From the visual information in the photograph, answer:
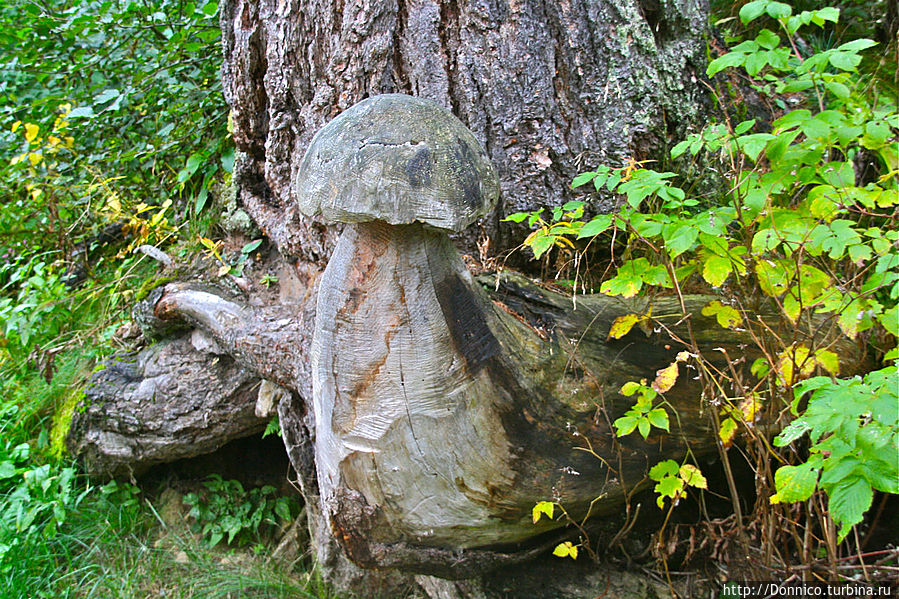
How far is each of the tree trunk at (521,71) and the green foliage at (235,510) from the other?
188 centimetres

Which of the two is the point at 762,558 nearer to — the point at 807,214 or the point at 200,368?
the point at 807,214

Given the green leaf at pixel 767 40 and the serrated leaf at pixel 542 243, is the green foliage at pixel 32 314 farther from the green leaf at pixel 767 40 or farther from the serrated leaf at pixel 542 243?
the green leaf at pixel 767 40

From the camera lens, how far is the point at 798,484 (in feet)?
4.63

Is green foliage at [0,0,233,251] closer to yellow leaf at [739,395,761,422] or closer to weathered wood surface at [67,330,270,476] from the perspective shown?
weathered wood surface at [67,330,270,476]

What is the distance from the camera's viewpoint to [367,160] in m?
1.41

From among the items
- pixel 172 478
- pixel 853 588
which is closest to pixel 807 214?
pixel 853 588

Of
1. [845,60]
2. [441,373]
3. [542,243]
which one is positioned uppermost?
[845,60]

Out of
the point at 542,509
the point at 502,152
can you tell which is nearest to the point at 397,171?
the point at 502,152

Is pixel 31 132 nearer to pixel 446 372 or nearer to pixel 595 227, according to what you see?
pixel 446 372

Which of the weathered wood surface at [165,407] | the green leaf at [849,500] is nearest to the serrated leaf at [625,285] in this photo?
the green leaf at [849,500]

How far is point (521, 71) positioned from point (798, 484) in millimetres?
1524

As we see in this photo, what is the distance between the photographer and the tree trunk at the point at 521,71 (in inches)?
87.0

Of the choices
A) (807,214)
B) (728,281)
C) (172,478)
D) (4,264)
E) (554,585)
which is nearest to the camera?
(807,214)

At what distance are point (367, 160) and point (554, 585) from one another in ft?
5.71
